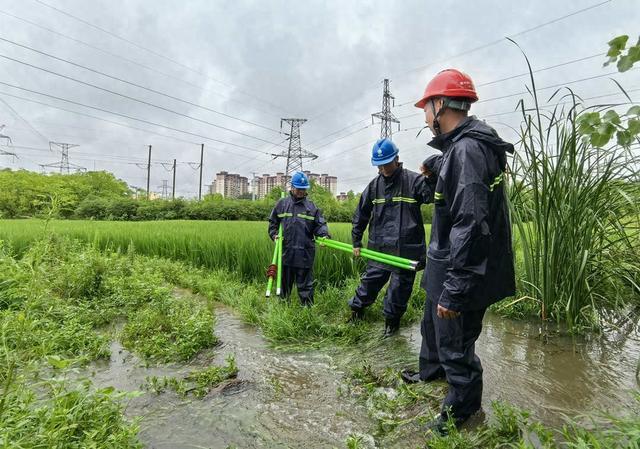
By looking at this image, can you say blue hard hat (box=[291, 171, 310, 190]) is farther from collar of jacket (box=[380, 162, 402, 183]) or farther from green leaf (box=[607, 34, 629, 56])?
green leaf (box=[607, 34, 629, 56])

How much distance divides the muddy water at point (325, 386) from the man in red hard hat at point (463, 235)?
0.48m

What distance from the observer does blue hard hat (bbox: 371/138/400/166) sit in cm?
386

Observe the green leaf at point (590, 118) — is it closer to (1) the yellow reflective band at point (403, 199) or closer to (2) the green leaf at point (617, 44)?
(2) the green leaf at point (617, 44)

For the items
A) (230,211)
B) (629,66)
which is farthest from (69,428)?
(230,211)

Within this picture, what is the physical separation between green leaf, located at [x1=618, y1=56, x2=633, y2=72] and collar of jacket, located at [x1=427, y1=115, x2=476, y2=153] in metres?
0.93

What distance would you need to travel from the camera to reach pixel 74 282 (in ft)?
17.3

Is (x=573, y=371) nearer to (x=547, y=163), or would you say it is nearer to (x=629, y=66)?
(x=547, y=163)

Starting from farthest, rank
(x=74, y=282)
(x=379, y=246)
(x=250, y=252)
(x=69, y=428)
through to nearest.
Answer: (x=250, y=252)
(x=74, y=282)
(x=379, y=246)
(x=69, y=428)

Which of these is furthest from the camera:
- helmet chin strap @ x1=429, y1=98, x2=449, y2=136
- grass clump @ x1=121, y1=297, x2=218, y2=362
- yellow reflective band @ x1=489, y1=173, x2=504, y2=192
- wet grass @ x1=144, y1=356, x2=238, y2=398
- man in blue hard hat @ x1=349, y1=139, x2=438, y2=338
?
man in blue hard hat @ x1=349, y1=139, x2=438, y2=338

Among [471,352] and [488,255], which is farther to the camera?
[471,352]

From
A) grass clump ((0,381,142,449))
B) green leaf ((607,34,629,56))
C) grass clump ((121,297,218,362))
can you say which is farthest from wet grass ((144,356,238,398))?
green leaf ((607,34,629,56))

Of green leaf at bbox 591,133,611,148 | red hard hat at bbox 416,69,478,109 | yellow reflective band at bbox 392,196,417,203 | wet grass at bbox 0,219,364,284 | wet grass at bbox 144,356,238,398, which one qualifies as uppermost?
red hard hat at bbox 416,69,478,109

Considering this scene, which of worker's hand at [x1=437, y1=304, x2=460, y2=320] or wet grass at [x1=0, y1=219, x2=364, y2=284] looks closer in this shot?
worker's hand at [x1=437, y1=304, x2=460, y2=320]

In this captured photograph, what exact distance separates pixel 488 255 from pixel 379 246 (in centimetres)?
189
